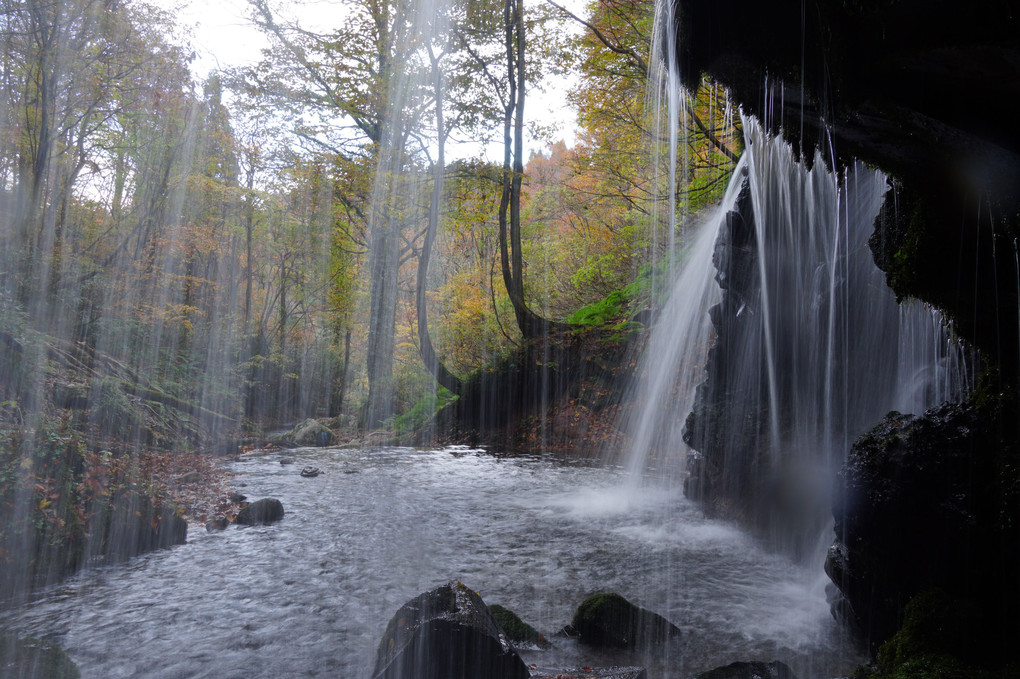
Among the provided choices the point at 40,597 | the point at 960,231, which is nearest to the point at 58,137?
the point at 40,597

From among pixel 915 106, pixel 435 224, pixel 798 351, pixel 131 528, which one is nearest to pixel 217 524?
pixel 131 528

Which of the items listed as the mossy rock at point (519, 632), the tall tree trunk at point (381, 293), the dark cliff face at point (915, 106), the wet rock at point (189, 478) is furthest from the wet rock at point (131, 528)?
the tall tree trunk at point (381, 293)

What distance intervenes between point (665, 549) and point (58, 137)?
61.7 feet

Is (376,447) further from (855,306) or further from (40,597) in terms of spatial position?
(855,306)

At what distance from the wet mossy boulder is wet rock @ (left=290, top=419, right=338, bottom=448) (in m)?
15.2

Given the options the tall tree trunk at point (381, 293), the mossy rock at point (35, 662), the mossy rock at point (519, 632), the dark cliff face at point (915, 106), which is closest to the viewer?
the dark cliff face at point (915, 106)

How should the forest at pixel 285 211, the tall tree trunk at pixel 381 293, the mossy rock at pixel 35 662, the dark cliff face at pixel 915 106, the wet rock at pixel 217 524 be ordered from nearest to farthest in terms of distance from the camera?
the dark cliff face at pixel 915 106
the mossy rock at pixel 35 662
the wet rock at pixel 217 524
the forest at pixel 285 211
the tall tree trunk at pixel 381 293

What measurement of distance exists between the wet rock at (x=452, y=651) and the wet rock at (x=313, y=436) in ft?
51.1

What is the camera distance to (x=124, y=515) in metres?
6.54

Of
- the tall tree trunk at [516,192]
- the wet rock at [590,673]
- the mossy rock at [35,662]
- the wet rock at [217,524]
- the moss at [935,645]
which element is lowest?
the wet rock at [217,524]

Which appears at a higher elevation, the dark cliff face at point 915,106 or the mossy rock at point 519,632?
the dark cliff face at point 915,106

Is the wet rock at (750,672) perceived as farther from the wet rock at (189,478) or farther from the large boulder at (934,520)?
the wet rock at (189,478)

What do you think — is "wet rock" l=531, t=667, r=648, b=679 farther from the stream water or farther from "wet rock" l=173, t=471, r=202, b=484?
"wet rock" l=173, t=471, r=202, b=484

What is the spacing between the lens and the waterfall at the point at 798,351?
607 centimetres
